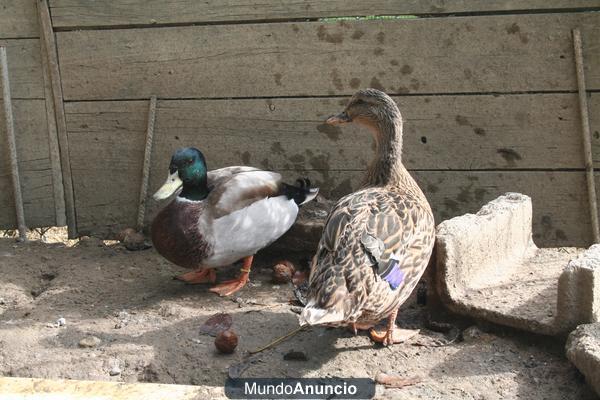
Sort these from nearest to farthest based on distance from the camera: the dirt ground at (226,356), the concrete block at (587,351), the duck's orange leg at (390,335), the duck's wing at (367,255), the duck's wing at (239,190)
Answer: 1. the concrete block at (587,351)
2. the duck's wing at (367,255)
3. the dirt ground at (226,356)
4. the duck's orange leg at (390,335)
5. the duck's wing at (239,190)

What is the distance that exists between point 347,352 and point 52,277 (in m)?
1.99

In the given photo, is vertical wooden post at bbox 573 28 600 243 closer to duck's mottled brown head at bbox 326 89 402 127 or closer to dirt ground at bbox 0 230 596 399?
duck's mottled brown head at bbox 326 89 402 127

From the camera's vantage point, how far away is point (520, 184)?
4.36 meters

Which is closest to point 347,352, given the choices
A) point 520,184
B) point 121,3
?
point 520,184

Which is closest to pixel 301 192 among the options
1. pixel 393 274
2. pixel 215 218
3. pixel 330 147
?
pixel 330 147

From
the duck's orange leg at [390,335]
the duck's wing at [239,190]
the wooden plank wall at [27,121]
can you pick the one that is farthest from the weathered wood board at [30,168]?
the duck's orange leg at [390,335]

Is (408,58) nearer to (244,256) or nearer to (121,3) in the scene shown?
(244,256)

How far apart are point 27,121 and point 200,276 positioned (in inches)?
65.8

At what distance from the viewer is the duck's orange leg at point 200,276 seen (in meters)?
4.20

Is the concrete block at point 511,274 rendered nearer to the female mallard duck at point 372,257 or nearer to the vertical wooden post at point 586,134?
the female mallard duck at point 372,257

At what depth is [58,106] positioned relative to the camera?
4809 mm

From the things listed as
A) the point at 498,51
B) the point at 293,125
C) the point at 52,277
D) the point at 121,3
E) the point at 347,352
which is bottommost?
the point at 347,352

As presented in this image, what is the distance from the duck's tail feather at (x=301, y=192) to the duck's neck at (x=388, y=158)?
741 mm

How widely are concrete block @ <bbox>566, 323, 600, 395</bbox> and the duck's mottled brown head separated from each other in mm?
1376
